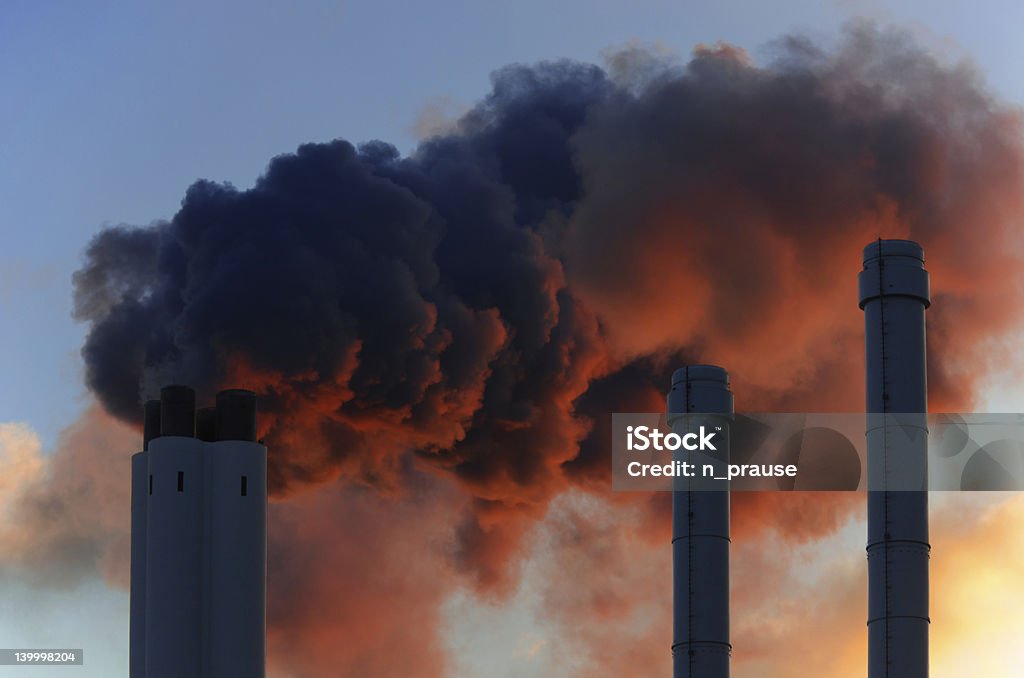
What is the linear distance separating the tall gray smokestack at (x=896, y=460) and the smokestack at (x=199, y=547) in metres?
23.3

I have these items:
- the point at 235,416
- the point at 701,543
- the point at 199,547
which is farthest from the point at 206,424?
the point at 701,543

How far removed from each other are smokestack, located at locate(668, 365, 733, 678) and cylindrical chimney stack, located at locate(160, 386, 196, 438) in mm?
18541

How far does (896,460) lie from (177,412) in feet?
88.9

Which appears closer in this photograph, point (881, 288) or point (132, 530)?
point (881, 288)

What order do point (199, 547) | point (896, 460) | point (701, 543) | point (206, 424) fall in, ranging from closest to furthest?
point (896, 460) → point (701, 543) → point (199, 547) → point (206, 424)

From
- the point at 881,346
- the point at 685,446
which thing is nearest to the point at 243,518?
the point at 685,446

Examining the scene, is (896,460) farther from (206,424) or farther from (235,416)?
(206,424)

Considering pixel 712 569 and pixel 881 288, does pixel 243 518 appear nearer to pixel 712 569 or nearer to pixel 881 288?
pixel 712 569

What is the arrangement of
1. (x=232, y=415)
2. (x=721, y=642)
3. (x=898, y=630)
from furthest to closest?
(x=232, y=415) → (x=721, y=642) → (x=898, y=630)

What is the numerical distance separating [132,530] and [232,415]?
6.06 m

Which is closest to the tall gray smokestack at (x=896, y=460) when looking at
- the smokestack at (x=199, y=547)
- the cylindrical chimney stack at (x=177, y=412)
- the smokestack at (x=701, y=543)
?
the smokestack at (x=701, y=543)

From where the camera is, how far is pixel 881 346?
61531 mm

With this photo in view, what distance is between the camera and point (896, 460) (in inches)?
2367

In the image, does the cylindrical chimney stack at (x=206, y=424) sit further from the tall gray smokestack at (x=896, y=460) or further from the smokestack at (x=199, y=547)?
the tall gray smokestack at (x=896, y=460)
